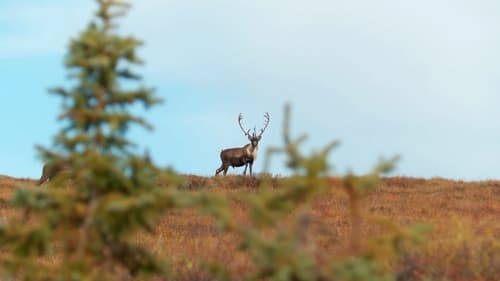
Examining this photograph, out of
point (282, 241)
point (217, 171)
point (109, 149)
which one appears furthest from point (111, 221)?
point (217, 171)

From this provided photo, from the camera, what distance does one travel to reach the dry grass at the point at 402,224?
38.2 feet

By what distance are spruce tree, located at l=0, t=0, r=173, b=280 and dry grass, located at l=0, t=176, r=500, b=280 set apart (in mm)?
517

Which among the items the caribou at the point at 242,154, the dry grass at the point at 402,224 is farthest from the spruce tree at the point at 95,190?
the caribou at the point at 242,154

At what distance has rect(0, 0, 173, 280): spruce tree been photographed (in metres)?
4.43

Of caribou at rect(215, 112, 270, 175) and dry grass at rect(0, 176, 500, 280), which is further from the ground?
caribou at rect(215, 112, 270, 175)

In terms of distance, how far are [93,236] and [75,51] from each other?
2.79 feet

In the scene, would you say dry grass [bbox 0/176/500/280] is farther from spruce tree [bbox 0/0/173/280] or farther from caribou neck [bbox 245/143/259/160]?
caribou neck [bbox 245/143/259/160]

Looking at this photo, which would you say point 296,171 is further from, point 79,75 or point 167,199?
point 79,75

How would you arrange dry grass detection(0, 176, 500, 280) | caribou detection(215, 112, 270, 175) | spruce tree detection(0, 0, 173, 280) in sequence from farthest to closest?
caribou detection(215, 112, 270, 175) → dry grass detection(0, 176, 500, 280) → spruce tree detection(0, 0, 173, 280)

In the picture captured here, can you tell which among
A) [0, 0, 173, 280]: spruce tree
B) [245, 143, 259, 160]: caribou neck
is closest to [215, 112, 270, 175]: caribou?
[245, 143, 259, 160]: caribou neck

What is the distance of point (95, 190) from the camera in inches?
181

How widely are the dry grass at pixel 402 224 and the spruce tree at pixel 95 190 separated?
1.70 ft

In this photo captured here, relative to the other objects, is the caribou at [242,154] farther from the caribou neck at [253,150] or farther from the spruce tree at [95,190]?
the spruce tree at [95,190]

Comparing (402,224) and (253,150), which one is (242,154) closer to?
(253,150)
